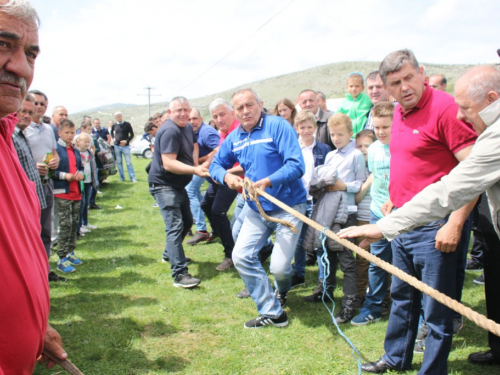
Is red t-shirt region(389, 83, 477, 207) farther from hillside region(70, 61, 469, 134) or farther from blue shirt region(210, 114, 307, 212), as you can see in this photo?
hillside region(70, 61, 469, 134)

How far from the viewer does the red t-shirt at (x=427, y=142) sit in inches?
108

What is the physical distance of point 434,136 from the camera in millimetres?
2830

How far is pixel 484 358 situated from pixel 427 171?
180cm

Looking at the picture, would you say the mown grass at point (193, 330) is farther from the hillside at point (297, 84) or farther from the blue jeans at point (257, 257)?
the hillside at point (297, 84)

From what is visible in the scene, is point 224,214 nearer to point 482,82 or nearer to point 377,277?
point 377,277

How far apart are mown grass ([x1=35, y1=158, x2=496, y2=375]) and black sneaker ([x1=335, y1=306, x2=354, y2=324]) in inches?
5.0

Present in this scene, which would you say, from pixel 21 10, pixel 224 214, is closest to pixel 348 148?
pixel 224 214

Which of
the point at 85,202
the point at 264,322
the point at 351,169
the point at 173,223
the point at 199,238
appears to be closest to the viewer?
the point at 264,322

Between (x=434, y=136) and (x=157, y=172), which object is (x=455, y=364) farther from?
(x=157, y=172)

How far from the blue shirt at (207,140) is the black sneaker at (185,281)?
2343mm

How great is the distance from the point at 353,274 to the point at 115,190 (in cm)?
1078

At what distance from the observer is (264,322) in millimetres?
4234

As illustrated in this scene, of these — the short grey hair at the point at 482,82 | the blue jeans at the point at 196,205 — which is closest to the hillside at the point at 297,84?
the blue jeans at the point at 196,205

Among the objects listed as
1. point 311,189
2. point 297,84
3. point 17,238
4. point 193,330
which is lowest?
point 193,330
